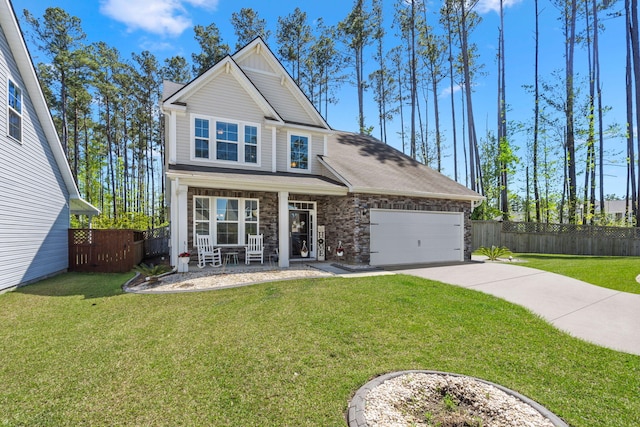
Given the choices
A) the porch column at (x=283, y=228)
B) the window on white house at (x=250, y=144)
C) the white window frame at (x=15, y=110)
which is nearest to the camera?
the white window frame at (x=15, y=110)

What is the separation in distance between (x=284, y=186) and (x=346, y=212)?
8.30 ft

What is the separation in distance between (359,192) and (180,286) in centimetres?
609

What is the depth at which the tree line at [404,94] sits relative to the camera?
18297 millimetres

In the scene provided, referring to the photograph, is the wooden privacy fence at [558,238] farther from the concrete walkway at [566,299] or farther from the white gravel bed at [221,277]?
the white gravel bed at [221,277]

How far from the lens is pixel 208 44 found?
76.0 feet

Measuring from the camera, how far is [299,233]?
11.8 meters

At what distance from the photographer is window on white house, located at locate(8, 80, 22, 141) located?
297 inches

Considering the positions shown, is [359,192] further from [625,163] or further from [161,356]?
[625,163]

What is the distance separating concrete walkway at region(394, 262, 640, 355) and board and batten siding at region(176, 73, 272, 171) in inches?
266

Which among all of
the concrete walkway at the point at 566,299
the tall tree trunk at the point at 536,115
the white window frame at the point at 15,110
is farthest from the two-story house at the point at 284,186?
the tall tree trunk at the point at 536,115

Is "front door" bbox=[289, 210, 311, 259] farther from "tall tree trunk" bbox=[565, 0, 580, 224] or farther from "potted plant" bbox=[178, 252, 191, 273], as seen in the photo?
"tall tree trunk" bbox=[565, 0, 580, 224]

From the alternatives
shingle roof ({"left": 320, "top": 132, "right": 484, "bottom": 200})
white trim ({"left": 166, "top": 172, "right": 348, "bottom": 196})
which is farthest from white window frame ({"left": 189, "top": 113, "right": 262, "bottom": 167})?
shingle roof ({"left": 320, "top": 132, "right": 484, "bottom": 200})

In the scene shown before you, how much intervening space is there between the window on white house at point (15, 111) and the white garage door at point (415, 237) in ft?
33.2

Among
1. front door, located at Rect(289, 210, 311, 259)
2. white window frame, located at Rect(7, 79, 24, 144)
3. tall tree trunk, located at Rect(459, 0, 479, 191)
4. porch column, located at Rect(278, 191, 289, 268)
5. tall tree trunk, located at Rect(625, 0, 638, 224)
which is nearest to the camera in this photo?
white window frame, located at Rect(7, 79, 24, 144)
